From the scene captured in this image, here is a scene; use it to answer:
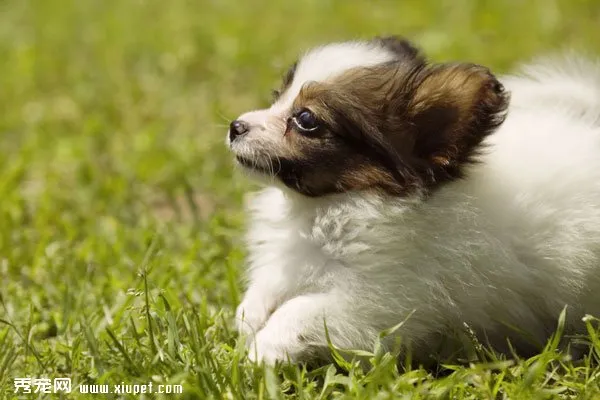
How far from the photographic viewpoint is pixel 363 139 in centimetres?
291

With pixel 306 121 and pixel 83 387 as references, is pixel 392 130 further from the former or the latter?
pixel 83 387

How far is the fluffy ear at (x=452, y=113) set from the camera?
2834mm

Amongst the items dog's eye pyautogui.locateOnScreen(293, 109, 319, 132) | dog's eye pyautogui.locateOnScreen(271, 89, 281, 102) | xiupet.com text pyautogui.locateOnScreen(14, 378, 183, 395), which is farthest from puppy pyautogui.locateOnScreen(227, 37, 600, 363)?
xiupet.com text pyautogui.locateOnScreen(14, 378, 183, 395)

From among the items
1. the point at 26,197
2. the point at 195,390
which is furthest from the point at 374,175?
the point at 26,197

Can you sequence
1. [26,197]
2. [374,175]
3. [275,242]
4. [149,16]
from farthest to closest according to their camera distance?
[149,16] → [26,197] → [275,242] → [374,175]

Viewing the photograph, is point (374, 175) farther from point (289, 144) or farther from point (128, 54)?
point (128, 54)

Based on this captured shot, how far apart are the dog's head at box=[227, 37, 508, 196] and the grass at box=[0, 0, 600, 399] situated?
22.6 inches

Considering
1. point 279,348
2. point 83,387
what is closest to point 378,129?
point 279,348

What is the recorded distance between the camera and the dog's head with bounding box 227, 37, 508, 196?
2867 mm

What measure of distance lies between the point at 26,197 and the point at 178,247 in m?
1.03

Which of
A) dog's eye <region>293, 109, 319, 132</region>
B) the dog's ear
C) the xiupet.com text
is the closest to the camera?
the xiupet.com text

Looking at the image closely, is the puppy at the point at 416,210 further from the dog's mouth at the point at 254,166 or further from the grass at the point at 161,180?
the grass at the point at 161,180

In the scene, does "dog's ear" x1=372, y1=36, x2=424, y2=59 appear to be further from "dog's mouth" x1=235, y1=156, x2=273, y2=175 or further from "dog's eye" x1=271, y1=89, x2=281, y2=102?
"dog's mouth" x1=235, y1=156, x2=273, y2=175

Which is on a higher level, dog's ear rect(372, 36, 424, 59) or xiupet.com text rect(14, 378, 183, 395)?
dog's ear rect(372, 36, 424, 59)
